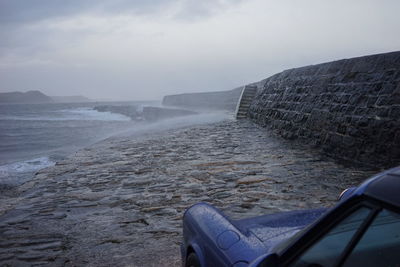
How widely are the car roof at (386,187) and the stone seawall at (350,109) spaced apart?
19.2 ft

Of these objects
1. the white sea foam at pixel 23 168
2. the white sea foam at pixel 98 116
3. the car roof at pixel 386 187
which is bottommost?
the white sea foam at pixel 98 116

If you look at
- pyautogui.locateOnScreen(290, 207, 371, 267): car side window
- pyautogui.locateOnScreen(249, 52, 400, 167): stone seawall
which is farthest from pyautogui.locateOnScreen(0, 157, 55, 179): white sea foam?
pyautogui.locateOnScreen(290, 207, 371, 267): car side window

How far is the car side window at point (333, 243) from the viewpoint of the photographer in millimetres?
1350

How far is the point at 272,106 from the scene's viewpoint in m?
14.3

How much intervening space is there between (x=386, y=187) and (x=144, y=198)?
511 cm

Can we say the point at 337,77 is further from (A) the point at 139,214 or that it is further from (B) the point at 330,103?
(A) the point at 139,214

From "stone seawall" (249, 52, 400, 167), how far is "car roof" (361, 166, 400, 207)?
587cm

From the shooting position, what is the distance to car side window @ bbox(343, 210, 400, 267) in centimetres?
129

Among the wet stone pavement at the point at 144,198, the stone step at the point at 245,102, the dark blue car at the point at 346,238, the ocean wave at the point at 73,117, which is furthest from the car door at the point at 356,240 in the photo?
the ocean wave at the point at 73,117

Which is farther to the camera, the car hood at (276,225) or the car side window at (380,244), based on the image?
the car hood at (276,225)

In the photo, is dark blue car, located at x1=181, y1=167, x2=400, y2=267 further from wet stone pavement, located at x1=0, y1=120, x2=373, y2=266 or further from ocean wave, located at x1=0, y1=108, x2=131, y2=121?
ocean wave, located at x1=0, y1=108, x2=131, y2=121

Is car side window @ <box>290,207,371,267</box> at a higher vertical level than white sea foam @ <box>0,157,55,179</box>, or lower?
higher

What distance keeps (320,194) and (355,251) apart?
454 centimetres

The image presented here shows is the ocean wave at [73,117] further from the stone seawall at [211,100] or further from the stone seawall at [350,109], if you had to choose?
the stone seawall at [350,109]
